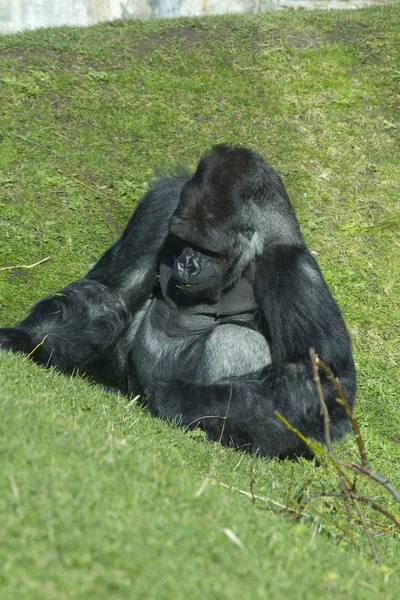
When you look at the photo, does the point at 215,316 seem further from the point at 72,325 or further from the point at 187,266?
the point at 72,325

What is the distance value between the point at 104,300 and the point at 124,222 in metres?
2.53

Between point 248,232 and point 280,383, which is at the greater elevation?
point 248,232

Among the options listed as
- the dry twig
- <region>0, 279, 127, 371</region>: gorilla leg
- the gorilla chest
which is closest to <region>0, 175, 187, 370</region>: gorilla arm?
<region>0, 279, 127, 371</region>: gorilla leg

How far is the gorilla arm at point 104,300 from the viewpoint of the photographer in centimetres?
549

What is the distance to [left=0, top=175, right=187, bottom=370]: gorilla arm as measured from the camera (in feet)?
18.0

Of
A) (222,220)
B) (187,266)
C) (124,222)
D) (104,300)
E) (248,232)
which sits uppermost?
(222,220)

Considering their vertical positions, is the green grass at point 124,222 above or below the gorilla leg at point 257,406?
above

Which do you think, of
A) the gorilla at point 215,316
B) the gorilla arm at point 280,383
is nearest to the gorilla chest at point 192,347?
the gorilla at point 215,316

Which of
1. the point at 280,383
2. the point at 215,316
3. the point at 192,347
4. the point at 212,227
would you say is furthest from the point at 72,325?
the point at 280,383

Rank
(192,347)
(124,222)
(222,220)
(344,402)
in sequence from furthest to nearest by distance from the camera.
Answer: (124,222) → (192,347) → (222,220) → (344,402)

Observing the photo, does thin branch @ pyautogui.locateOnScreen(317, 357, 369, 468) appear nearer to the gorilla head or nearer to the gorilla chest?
A: the gorilla head

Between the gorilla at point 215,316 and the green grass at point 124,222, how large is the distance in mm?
320

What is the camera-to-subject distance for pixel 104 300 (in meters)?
5.62

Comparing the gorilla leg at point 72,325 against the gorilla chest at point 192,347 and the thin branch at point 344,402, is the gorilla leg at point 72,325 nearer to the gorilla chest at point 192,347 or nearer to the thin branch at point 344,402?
the gorilla chest at point 192,347
